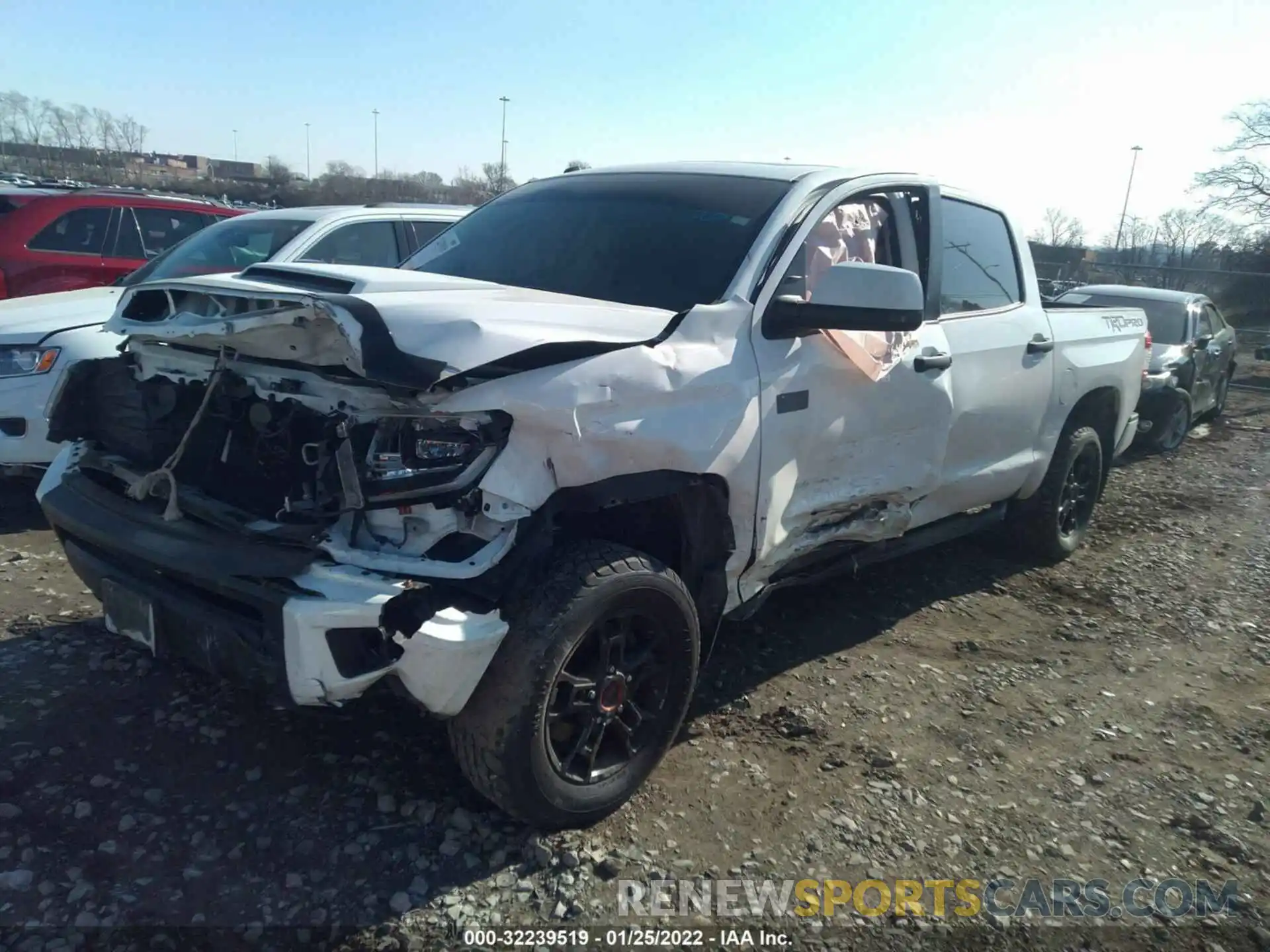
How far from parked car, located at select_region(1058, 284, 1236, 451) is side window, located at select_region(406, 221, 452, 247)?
589 centimetres

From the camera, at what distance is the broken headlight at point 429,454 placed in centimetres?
258

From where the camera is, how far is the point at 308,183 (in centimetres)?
4259

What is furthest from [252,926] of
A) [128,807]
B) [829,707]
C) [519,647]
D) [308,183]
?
[308,183]

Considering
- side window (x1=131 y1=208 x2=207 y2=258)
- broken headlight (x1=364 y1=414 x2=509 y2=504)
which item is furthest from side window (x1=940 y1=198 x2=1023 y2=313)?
side window (x1=131 y1=208 x2=207 y2=258)

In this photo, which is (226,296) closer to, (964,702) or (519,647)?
(519,647)

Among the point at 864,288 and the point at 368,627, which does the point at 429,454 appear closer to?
the point at 368,627

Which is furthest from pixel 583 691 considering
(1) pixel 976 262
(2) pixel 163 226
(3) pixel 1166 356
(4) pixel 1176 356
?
(4) pixel 1176 356

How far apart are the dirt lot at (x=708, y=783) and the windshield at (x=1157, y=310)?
6.59 metres

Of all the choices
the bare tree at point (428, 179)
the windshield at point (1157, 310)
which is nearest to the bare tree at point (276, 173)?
the bare tree at point (428, 179)

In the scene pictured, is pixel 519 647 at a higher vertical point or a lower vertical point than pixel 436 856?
higher

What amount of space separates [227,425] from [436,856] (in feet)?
4.76

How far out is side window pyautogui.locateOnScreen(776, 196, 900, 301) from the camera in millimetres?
3615

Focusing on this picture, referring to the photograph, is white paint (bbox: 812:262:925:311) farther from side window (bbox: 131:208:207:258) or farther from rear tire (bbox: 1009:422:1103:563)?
→ side window (bbox: 131:208:207:258)

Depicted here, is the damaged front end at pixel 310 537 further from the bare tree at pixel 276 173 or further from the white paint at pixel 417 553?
the bare tree at pixel 276 173
